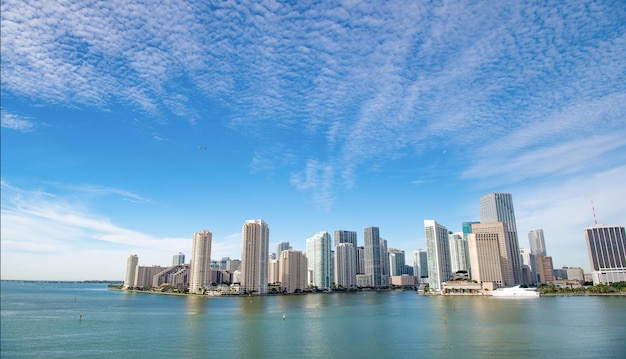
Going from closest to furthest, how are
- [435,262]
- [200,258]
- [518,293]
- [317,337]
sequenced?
[317,337] < [518,293] < [200,258] < [435,262]

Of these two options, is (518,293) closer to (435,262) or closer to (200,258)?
(435,262)

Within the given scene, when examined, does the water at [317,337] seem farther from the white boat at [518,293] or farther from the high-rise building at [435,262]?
the high-rise building at [435,262]

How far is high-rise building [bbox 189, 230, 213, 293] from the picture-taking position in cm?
18725

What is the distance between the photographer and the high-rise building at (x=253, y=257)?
178 m

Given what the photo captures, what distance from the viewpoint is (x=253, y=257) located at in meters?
181

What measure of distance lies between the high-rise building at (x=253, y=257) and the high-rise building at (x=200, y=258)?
20.8 m

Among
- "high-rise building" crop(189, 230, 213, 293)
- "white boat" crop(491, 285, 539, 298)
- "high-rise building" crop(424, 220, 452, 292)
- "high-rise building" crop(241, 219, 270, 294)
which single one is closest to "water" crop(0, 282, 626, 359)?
"white boat" crop(491, 285, 539, 298)

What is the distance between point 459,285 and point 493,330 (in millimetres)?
132833

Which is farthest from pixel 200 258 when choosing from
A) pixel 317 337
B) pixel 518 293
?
pixel 317 337

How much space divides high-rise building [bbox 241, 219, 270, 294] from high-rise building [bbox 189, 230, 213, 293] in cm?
2085

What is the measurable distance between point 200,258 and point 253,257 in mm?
28367

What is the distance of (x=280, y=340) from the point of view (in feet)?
173

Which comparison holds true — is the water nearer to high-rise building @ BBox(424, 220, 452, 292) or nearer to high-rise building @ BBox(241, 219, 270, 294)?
high-rise building @ BBox(241, 219, 270, 294)

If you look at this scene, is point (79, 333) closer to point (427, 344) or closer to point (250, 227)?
point (427, 344)
